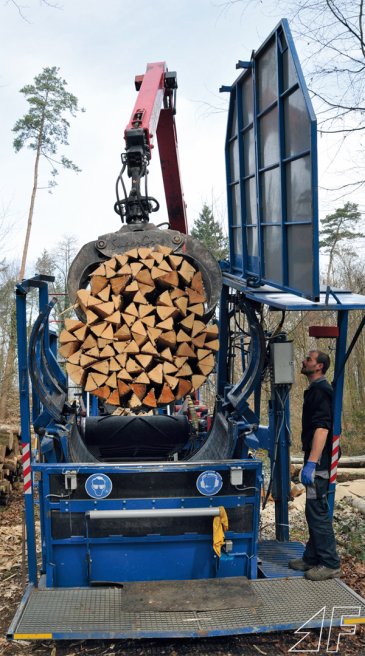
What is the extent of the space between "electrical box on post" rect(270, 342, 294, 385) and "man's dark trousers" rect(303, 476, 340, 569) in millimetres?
886

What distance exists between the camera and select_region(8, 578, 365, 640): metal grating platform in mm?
3826

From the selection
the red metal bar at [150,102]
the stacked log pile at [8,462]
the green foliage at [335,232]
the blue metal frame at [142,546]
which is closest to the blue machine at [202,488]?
the blue metal frame at [142,546]

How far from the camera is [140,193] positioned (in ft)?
18.9

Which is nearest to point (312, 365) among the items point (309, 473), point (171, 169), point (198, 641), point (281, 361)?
point (281, 361)

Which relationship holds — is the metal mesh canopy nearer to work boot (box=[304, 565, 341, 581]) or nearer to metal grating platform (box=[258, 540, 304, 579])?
work boot (box=[304, 565, 341, 581])

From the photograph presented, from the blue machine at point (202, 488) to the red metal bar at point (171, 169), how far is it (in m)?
2.66

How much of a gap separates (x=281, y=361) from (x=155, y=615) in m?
2.31

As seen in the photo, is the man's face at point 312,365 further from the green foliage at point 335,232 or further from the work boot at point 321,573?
the green foliage at point 335,232

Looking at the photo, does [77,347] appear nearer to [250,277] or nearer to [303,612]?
[250,277]

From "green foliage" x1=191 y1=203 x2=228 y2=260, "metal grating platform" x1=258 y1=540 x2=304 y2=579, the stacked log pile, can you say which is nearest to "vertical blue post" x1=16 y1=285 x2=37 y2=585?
"metal grating platform" x1=258 y1=540 x2=304 y2=579

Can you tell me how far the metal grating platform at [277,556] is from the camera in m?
4.84

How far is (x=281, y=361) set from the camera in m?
5.26

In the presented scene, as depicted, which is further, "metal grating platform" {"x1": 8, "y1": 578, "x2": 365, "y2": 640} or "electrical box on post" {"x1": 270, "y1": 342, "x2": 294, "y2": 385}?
"electrical box on post" {"x1": 270, "y1": 342, "x2": 294, "y2": 385}

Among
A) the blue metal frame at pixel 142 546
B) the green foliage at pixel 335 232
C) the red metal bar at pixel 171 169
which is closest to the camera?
the blue metal frame at pixel 142 546
